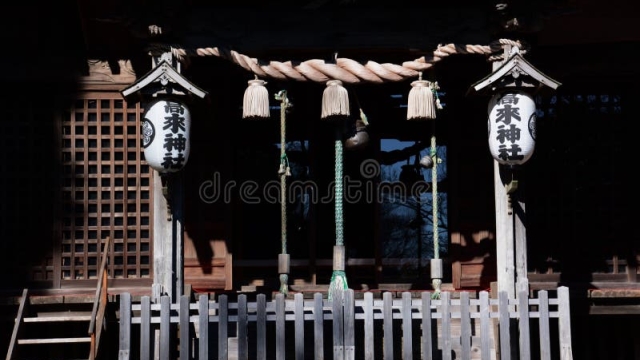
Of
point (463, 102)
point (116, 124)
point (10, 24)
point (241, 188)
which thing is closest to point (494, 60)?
point (463, 102)

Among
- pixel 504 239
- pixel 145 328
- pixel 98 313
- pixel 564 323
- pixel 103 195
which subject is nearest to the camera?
pixel 145 328

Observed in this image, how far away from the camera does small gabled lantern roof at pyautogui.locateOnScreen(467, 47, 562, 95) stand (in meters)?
8.32

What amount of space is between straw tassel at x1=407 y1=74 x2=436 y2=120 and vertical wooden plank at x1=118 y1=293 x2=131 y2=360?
133 inches

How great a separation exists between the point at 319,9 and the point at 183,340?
3.71 meters

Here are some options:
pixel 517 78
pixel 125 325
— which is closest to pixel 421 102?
pixel 517 78

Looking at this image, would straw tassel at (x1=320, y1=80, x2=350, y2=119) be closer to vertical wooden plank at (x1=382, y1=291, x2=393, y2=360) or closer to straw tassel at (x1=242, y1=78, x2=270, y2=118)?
straw tassel at (x1=242, y1=78, x2=270, y2=118)

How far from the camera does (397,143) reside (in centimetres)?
1098

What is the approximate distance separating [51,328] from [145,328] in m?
2.17

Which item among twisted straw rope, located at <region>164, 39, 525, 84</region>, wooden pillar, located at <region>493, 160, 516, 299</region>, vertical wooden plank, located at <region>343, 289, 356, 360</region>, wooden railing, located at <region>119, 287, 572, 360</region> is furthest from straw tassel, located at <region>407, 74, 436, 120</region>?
vertical wooden plank, located at <region>343, 289, 356, 360</region>

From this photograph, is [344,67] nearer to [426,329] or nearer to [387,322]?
[387,322]

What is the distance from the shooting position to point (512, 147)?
27.2 ft

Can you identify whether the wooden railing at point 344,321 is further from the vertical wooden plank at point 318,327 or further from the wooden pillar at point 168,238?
the wooden pillar at point 168,238

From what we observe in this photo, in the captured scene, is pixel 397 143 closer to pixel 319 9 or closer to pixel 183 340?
pixel 319 9

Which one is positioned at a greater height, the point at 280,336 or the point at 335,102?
the point at 335,102
